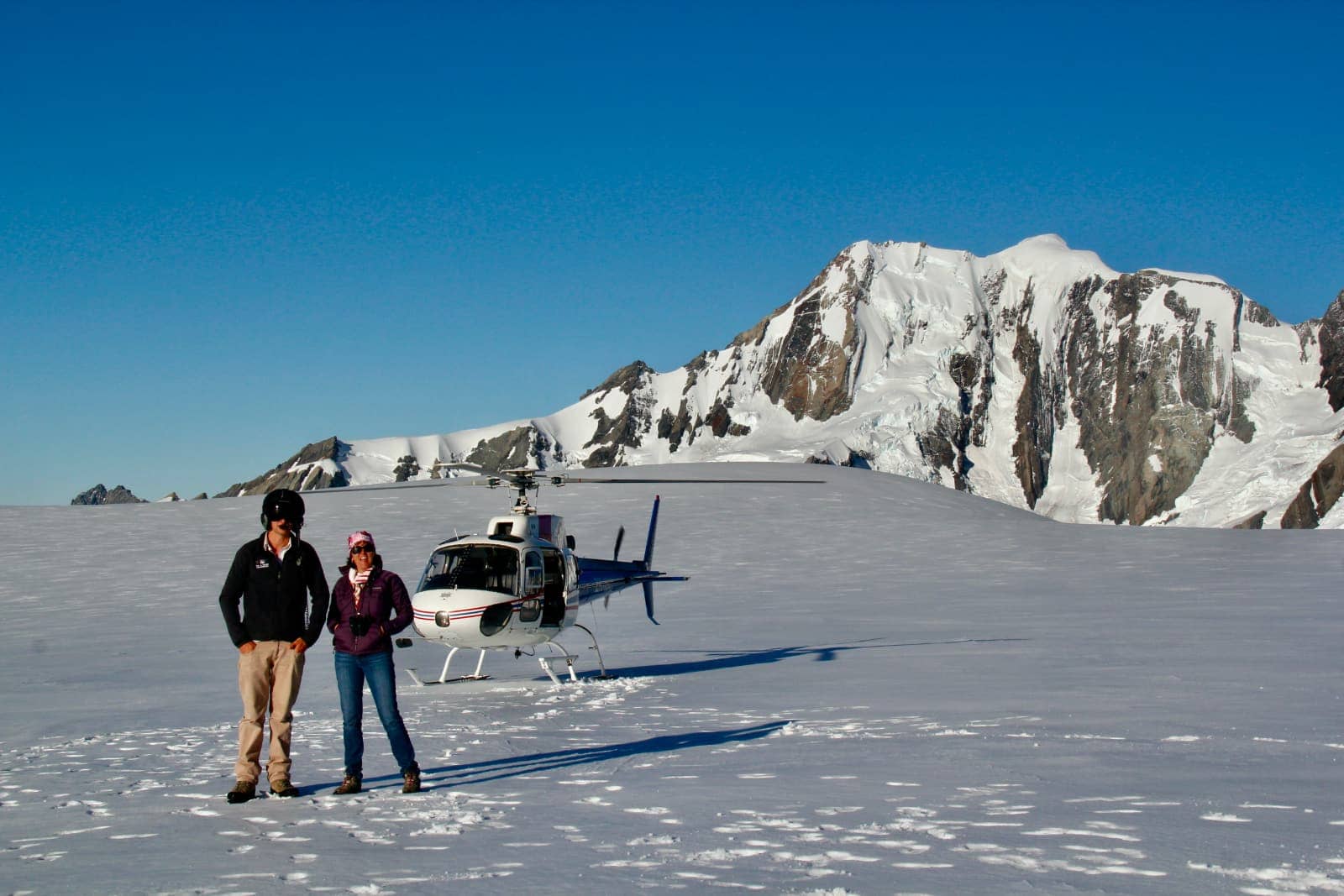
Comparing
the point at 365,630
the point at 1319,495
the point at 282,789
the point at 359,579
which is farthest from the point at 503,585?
the point at 1319,495

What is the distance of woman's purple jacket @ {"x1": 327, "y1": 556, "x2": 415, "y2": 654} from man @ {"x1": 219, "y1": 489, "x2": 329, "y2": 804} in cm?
18

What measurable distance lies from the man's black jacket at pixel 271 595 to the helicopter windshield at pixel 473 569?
→ 18.2ft

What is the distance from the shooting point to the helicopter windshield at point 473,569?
43.6ft

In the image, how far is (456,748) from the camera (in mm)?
9250

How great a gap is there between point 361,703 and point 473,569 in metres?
5.75

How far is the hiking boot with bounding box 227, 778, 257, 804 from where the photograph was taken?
283 inches

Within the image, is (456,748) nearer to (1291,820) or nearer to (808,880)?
(808,880)

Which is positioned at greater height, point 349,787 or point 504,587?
point 504,587

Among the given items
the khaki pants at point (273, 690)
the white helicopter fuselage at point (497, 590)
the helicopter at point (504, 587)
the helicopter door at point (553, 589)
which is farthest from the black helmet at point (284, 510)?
the helicopter door at point (553, 589)

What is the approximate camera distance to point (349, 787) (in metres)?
→ 7.50

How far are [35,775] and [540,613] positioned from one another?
642 cm

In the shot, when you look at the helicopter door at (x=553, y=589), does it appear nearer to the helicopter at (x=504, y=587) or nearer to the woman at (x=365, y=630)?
the helicopter at (x=504, y=587)

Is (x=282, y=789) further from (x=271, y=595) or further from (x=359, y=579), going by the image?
(x=359, y=579)

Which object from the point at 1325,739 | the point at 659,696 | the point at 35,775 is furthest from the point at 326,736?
the point at 1325,739
